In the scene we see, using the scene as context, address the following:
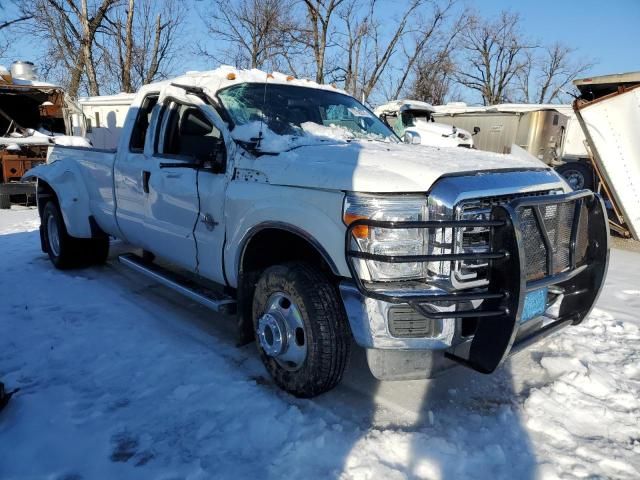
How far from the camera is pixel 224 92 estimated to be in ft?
12.4

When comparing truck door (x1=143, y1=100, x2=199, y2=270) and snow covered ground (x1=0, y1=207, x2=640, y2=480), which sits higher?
truck door (x1=143, y1=100, x2=199, y2=270)

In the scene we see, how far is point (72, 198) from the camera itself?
5.40 m

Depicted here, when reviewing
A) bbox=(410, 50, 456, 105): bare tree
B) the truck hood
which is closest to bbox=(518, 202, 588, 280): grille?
the truck hood

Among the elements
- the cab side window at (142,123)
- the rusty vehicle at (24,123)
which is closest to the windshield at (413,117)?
the rusty vehicle at (24,123)

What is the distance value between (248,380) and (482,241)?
180cm

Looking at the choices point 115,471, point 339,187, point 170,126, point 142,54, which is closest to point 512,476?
point 339,187

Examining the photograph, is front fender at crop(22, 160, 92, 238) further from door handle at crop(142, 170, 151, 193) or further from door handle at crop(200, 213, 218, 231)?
door handle at crop(200, 213, 218, 231)

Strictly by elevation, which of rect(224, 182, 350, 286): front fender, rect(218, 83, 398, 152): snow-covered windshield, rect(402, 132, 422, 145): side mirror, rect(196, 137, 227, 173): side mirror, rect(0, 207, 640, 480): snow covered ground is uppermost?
rect(218, 83, 398, 152): snow-covered windshield

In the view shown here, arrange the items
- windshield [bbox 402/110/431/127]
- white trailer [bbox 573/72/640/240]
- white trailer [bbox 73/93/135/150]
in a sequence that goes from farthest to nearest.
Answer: white trailer [bbox 73/93/135/150] < windshield [bbox 402/110/431/127] < white trailer [bbox 573/72/640/240]

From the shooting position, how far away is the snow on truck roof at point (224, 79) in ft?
12.6

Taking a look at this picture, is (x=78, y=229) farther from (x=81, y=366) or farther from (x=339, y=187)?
(x=339, y=187)

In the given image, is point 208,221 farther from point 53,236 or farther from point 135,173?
point 53,236

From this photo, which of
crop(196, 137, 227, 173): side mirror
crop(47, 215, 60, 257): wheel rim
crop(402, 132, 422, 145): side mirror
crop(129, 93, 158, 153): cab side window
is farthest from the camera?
crop(47, 215, 60, 257): wheel rim

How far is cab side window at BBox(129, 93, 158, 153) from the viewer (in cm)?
450
